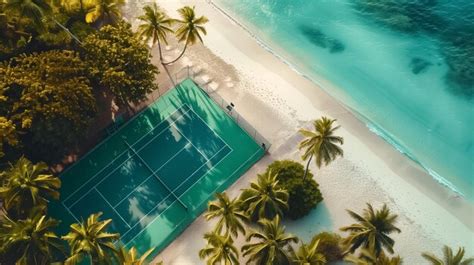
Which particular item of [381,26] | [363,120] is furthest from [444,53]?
[363,120]

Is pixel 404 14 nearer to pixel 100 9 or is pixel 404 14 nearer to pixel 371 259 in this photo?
pixel 371 259

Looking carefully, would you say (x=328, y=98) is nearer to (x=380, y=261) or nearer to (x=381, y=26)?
(x=381, y=26)

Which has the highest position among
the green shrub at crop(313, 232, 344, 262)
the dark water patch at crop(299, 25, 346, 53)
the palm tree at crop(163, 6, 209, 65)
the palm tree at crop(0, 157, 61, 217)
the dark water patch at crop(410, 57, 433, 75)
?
the palm tree at crop(163, 6, 209, 65)

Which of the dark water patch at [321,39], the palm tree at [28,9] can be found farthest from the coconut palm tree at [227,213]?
the dark water patch at [321,39]

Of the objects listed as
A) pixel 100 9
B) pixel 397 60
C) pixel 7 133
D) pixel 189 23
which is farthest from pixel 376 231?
pixel 100 9

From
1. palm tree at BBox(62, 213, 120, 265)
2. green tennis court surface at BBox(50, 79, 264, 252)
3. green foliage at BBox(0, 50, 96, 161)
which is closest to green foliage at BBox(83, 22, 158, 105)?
green foliage at BBox(0, 50, 96, 161)

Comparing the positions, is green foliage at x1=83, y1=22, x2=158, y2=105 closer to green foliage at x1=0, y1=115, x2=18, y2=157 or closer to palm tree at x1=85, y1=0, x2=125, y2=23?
palm tree at x1=85, y1=0, x2=125, y2=23
